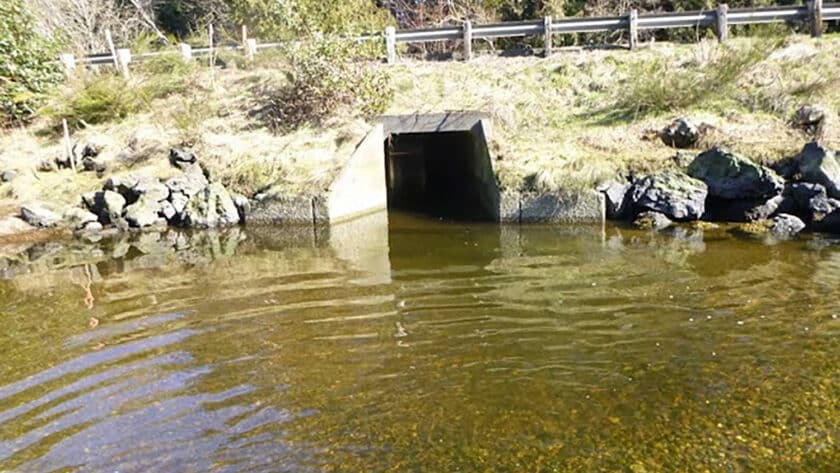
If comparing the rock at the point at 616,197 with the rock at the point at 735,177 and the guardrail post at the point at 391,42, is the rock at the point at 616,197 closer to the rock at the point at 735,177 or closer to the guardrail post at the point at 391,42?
the rock at the point at 735,177

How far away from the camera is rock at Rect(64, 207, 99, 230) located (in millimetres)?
14773

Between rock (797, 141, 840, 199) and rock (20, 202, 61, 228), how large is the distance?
15.3 meters

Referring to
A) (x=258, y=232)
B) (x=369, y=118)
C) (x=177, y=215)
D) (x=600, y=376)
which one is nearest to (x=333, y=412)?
(x=600, y=376)

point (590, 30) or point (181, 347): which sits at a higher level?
point (590, 30)

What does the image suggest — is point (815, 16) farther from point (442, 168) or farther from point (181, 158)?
point (181, 158)

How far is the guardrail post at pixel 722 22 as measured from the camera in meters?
17.5

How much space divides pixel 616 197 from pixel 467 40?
733cm

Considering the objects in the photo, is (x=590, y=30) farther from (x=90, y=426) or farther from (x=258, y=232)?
(x=90, y=426)

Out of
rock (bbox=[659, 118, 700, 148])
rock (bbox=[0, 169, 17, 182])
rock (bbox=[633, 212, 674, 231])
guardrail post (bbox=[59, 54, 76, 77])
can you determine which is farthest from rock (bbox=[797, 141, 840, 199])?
guardrail post (bbox=[59, 54, 76, 77])

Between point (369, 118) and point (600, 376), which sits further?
point (369, 118)

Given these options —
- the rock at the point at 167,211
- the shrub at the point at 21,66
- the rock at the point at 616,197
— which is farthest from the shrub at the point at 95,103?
the rock at the point at 616,197

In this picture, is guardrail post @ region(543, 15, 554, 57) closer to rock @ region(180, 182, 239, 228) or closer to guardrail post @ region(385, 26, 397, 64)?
guardrail post @ region(385, 26, 397, 64)

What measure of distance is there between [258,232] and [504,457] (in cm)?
994

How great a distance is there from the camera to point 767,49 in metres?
16.4
